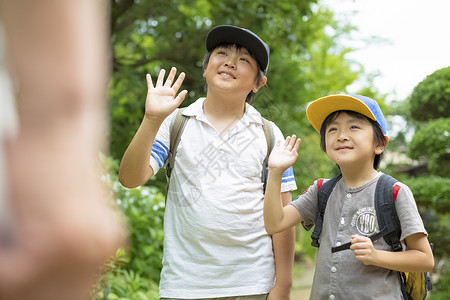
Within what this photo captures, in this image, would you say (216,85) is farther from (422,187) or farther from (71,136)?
(422,187)

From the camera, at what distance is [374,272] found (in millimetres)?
1906

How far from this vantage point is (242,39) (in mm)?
2254

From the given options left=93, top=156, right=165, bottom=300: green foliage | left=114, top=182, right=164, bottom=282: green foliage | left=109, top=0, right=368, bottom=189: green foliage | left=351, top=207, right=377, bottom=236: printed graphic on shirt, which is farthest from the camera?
left=109, top=0, right=368, bottom=189: green foliage

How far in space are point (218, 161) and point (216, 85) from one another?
0.32m

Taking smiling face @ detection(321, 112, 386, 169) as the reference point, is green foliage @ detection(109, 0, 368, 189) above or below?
above

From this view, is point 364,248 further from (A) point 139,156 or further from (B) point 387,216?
(A) point 139,156

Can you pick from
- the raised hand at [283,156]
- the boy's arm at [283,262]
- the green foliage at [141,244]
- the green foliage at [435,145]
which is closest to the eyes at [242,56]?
the raised hand at [283,156]

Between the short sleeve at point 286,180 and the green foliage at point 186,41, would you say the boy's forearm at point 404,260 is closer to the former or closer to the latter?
the short sleeve at point 286,180

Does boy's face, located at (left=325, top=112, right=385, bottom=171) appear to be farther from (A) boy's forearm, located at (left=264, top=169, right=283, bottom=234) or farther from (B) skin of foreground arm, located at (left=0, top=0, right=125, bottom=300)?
(B) skin of foreground arm, located at (left=0, top=0, right=125, bottom=300)

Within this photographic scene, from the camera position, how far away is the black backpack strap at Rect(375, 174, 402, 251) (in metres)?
1.88

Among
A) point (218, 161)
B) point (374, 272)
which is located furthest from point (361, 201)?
point (218, 161)

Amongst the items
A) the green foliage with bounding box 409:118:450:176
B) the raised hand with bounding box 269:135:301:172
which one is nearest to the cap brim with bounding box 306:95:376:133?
the raised hand with bounding box 269:135:301:172

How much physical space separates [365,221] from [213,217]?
1.96ft

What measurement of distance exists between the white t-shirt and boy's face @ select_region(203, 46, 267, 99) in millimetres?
183
